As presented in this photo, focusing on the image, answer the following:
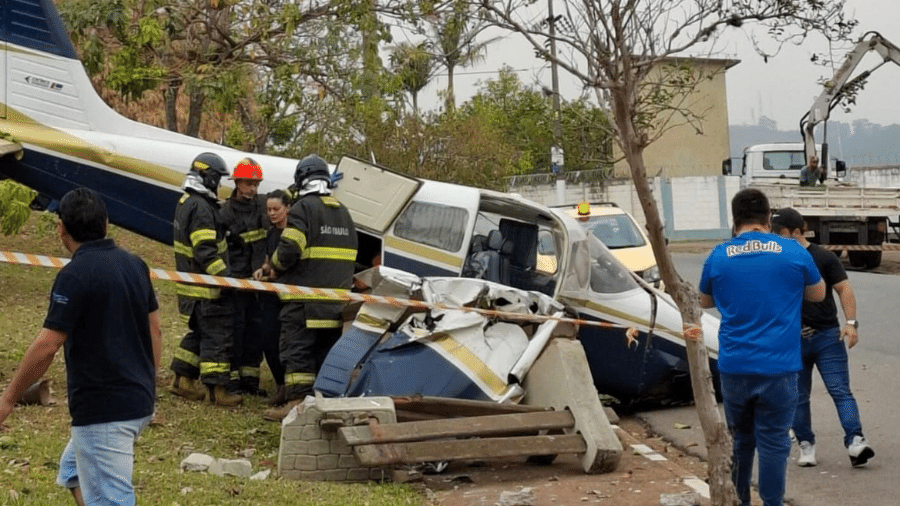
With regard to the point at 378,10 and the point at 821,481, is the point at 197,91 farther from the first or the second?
the point at 821,481

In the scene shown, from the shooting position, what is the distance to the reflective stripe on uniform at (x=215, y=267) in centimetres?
1017

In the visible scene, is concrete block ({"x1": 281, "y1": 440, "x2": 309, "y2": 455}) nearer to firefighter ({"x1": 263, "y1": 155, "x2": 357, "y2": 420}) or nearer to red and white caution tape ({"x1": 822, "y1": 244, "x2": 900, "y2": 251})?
firefighter ({"x1": 263, "y1": 155, "x2": 357, "y2": 420})

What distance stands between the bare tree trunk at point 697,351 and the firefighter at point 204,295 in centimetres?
475

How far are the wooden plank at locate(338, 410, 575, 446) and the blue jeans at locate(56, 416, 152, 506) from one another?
7.74ft

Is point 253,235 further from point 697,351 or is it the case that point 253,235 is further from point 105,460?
point 105,460

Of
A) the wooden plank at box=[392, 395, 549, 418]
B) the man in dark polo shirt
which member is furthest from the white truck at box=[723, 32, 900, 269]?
the man in dark polo shirt

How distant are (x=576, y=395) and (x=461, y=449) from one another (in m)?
1.12

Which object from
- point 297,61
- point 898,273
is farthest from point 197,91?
point 898,273

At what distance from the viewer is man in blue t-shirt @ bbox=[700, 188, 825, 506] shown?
6375mm

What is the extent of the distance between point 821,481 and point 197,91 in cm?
1239

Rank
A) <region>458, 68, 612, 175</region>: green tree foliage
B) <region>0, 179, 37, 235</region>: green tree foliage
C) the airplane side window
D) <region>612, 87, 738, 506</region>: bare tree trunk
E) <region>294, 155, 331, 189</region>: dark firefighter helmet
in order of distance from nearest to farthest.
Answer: <region>612, 87, 738, 506</region>: bare tree trunk → <region>294, 155, 331, 189</region>: dark firefighter helmet → the airplane side window → <region>0, 179, 37, 235</region>: green tree foliage → <region>458, 68, 612, 175</region>: green tree foliage

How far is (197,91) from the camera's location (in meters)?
18.2

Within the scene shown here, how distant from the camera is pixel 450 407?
8469 mm

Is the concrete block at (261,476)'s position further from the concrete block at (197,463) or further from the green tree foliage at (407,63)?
the green tree foliage at (407,63)
